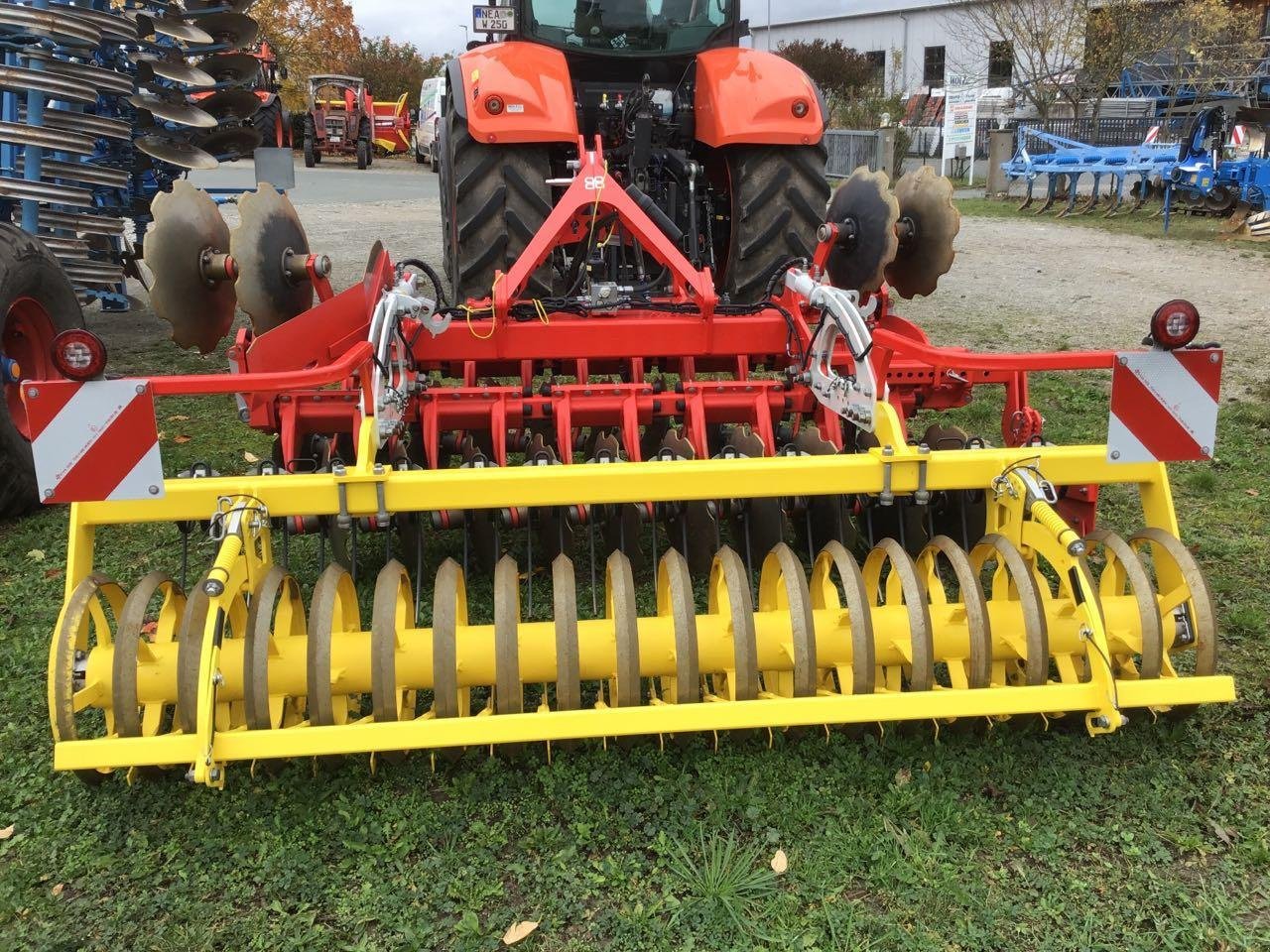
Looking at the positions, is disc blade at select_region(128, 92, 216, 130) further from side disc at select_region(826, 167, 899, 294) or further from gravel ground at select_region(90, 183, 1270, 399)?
side disc at select_region(826, 167, 899, 294)

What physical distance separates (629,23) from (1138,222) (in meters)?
12.6

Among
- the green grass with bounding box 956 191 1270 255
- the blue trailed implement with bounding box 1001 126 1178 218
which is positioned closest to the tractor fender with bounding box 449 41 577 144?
the green grass with bounding box 956 191 1270 255

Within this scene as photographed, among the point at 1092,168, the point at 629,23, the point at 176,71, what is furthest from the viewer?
the point at 1092,168

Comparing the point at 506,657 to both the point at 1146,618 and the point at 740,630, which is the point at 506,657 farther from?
the point at 1146,618

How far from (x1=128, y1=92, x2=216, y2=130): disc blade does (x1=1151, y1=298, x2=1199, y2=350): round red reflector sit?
17.9ft

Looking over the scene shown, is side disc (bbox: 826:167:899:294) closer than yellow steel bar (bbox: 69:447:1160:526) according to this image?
No

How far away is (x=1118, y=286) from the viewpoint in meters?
9.82

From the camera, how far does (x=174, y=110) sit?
5.98 m

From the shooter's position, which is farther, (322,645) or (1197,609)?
(1197,609)

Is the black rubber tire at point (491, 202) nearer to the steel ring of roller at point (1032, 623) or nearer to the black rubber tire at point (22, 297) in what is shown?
the black rubber tire at point (22, 297)

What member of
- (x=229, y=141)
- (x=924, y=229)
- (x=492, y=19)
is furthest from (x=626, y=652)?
(x=229, y=141)

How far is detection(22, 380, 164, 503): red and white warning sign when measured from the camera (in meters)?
2.52

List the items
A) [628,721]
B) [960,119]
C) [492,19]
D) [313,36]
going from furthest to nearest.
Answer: [313,36] → [960,119] → [492,19] → [628,721]

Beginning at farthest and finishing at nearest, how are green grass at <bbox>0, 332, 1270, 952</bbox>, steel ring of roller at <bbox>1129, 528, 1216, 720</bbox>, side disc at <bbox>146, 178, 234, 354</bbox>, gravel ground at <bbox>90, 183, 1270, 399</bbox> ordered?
1. gravel ground at <bbox>90, 183, 1270, 399</bbox>
2. side disc at <bbox>146, 178, 234, 354</bbox>
3. steel ring of roller at <bbox>1129, 528, 1216, 720</bbox>
4. green grass at <bbox>0, 332, 1270, 952</bbox>
